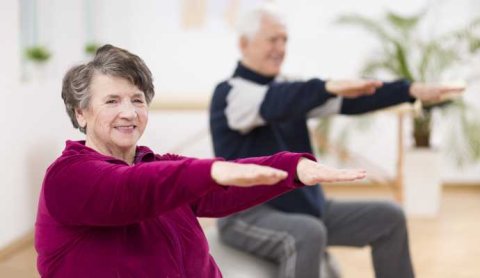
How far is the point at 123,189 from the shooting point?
1241mm

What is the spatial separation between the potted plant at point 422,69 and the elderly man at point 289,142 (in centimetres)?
252

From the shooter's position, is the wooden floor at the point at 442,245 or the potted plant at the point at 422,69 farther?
the potted plant at the point at 422,69

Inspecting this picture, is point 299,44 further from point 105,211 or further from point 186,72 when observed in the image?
point 105,211

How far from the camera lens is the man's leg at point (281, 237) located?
90.7 inches

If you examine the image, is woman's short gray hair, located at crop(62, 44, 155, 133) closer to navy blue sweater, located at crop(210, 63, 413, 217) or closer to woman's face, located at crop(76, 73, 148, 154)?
woman's face, located at crop(76, 73, 148, 154)

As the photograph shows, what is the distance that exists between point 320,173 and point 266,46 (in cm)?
140

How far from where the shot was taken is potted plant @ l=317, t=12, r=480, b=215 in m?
5.05

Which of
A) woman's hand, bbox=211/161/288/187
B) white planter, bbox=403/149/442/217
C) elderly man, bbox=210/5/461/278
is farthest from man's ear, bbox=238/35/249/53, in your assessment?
white planter, bbox=403/149/442/217

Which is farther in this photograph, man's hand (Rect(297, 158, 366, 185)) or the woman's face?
the woman's face

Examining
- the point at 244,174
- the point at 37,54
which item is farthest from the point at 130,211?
the point at 37,54

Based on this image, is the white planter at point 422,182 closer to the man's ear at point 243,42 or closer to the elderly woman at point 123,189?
the man's ear at point 243,42

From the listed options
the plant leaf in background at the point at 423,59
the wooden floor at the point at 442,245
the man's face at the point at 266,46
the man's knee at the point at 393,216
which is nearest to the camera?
the man's knee at the point at 393,216

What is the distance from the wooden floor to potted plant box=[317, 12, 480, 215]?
0.24 m

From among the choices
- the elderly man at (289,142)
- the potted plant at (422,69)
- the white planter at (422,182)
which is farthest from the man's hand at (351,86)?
the white planter at (422,182)
